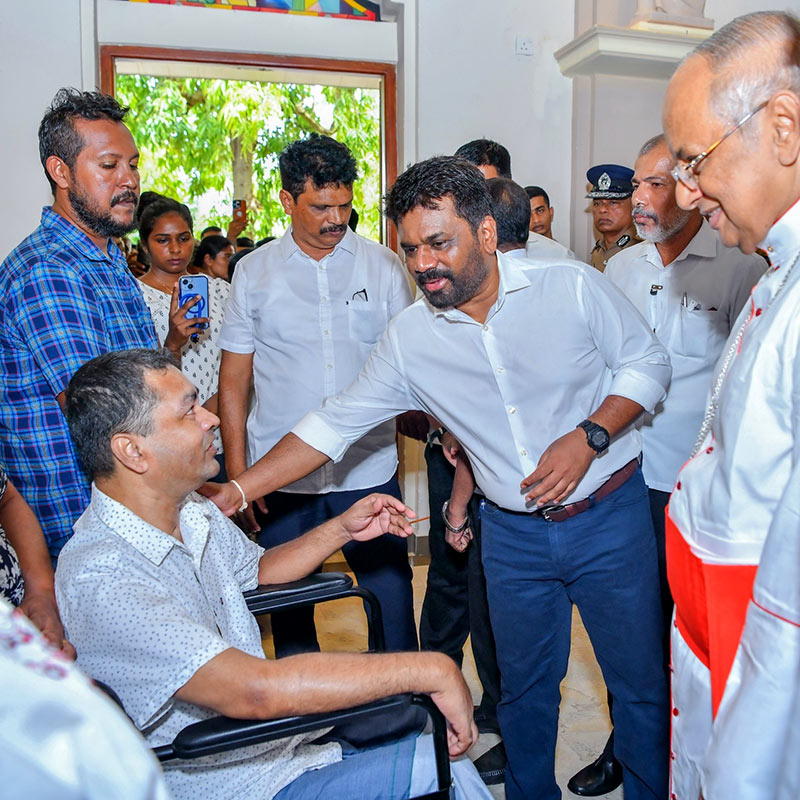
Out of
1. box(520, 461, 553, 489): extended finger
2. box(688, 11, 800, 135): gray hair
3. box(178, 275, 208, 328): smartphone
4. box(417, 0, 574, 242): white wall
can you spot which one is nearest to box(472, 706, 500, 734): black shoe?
box(520, 461, 553, 489): extended finger

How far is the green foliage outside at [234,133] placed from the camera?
30.8ft

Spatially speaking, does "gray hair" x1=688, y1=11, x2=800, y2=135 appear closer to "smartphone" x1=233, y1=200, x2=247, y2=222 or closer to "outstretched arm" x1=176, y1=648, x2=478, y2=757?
"outstretched arm" x1=176, y1=648, x2=478, y2=757

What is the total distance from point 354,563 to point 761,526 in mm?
1755

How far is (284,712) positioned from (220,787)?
0.30m

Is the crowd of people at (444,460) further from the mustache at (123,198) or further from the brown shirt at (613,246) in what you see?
the brown shirt at (613,246)

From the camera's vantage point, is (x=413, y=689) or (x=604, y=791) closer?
(x=413, y=689)

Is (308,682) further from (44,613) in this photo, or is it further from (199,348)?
(199,348)

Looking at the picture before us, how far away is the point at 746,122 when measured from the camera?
42.6 inches

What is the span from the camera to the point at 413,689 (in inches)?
54.1

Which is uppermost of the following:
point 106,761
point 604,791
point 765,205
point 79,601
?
point 765,205

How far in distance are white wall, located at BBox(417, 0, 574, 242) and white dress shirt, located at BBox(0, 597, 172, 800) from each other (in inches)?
159

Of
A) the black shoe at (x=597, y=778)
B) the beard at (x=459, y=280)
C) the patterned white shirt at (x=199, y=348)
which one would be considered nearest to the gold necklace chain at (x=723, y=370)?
the beard at (x=459, y=280)

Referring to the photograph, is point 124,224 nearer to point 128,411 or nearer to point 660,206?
point 128,411

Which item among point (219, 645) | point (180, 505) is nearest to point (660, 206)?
point (180, 505)
